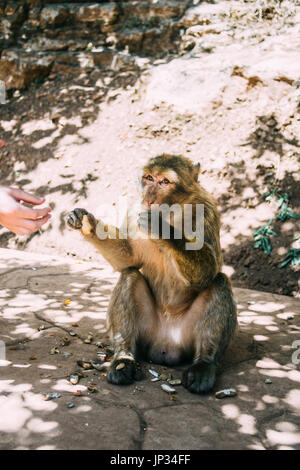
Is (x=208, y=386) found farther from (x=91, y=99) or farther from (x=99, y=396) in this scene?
(x=91, y=99)

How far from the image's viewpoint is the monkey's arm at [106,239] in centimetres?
342

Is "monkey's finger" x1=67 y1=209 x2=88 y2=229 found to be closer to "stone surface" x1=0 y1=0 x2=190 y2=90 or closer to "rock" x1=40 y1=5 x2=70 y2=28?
"stone surface" x1=0 y1=0 x2=190 y2=90

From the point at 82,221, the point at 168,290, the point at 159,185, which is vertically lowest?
the point at 168,290

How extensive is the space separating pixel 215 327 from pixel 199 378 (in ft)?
1.29

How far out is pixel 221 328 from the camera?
3.38 meters

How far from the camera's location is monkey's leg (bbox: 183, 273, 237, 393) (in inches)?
132

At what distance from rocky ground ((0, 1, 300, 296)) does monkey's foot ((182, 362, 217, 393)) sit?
2780 mm

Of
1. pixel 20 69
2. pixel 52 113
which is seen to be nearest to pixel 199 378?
pixel 52 113

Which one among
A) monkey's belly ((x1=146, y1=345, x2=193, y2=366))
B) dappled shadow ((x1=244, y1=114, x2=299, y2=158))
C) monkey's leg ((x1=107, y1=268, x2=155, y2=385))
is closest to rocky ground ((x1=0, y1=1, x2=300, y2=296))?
dappled shadow ((x1=244, y1=114, x2=299, y2=158))

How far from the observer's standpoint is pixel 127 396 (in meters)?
3.04

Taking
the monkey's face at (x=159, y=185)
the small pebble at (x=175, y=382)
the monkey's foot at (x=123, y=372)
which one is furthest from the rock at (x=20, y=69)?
the small pebble at (x=175, y=382)

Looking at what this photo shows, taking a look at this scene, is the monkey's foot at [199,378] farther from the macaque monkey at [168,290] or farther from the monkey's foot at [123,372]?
the monkey's foot at [123,372]

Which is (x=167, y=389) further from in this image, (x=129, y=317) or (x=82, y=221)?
(x=82, y=221)

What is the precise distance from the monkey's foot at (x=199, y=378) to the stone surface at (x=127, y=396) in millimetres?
52
